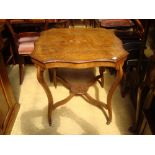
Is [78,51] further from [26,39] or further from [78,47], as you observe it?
[26,39]

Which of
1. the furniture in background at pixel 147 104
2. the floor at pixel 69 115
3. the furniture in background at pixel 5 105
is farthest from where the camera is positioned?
the floor at pixel 69 115

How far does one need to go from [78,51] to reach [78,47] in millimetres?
66

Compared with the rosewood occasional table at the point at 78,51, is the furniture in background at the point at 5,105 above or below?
below

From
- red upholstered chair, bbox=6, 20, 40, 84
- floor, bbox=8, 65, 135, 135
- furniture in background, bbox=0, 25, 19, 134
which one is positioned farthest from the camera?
red upholstered chair, bbox=6, 20, 40, 84

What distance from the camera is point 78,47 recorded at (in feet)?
4.78

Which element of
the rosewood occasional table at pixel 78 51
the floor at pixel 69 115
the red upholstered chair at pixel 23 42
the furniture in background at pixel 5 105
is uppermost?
the rosewood occasional table at pixel 78 51

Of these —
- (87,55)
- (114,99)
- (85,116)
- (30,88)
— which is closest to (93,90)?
(114,99)

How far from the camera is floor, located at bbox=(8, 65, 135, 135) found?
5.50 feet

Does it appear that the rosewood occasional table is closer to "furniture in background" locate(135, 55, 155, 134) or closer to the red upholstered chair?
"furniture in background" locate(135, 55, 155, 134)

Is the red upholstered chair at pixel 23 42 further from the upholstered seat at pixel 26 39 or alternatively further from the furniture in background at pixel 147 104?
the furniture in background at pixel 147 104

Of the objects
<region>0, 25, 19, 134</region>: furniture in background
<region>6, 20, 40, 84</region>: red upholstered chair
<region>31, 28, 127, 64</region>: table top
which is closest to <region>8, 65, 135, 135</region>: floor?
<region>0, 25, 19, 134</region>: furniture in background

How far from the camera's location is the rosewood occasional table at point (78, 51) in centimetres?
132

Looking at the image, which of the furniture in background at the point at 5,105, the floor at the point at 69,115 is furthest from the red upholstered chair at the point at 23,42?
the floor at the point at 69,115
